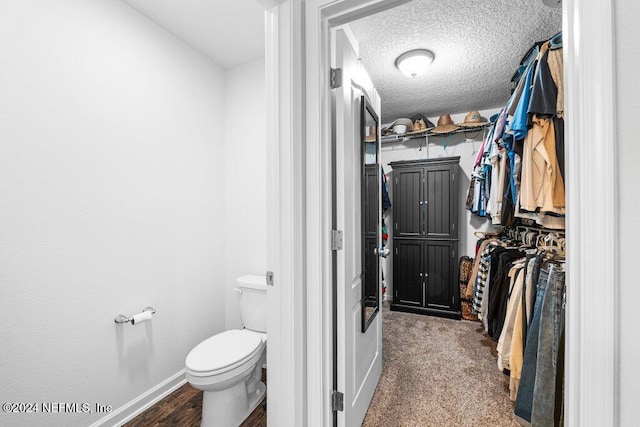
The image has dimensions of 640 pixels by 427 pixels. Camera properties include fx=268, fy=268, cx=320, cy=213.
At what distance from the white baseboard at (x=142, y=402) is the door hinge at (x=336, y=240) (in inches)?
65.5

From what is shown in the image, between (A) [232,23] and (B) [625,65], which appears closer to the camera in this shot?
(B) [625,65]

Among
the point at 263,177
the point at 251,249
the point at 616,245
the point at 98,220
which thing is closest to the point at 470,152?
the point at 263,177

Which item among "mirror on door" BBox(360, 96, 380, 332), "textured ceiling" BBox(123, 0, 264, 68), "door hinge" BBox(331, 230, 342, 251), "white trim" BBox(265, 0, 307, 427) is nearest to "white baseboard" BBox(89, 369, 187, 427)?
"white trim" BBox(265, 0, 307, 427)

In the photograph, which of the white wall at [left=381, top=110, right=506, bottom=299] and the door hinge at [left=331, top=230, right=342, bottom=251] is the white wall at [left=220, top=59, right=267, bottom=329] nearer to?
the door hinge at [left=331, top=230, right=342, bottom=251]

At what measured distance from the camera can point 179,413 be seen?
1.71 metres

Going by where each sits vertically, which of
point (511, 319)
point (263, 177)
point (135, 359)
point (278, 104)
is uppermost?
point (278, 104)

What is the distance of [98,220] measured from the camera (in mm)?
1562

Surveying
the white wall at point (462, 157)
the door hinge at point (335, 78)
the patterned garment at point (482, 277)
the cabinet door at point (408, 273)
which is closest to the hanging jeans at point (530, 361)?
the patterned garment at point (482, 277)

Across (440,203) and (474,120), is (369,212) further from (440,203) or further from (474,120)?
(474,120)

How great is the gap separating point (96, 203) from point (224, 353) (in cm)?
115

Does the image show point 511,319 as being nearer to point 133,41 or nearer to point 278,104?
point 278,104

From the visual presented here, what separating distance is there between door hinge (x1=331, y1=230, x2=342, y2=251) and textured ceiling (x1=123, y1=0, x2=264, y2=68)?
1357mm

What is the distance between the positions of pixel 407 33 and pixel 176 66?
172 centimetres

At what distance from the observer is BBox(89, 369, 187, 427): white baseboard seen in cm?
157
